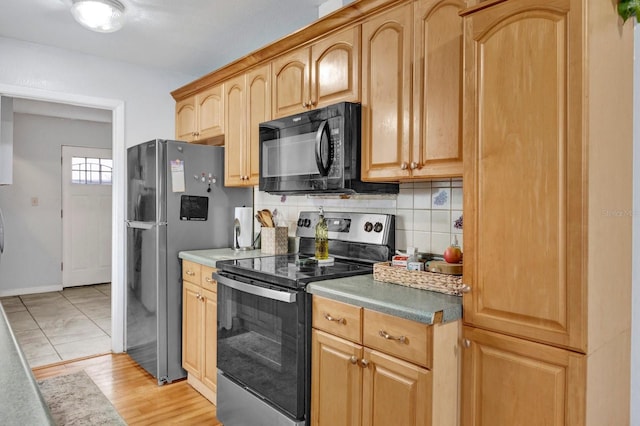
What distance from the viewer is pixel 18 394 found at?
626 mm

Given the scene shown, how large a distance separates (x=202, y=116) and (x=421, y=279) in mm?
2342

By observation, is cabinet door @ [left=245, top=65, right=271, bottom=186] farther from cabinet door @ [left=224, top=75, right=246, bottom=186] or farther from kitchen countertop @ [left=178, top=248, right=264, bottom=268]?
kitchen countertop @ [left=178, top=248, right=264, bottom=268]

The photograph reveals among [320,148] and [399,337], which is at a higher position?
[320,148]

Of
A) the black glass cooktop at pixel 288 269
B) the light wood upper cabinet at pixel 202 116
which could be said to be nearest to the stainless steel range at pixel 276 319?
the black glass cooktop at pixel 288 269

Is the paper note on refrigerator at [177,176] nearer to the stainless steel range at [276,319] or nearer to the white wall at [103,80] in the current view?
the stainless steel range at [276,319]

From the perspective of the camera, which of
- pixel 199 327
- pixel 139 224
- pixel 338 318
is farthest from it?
pixel 139 224

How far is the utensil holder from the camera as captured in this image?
295 cm

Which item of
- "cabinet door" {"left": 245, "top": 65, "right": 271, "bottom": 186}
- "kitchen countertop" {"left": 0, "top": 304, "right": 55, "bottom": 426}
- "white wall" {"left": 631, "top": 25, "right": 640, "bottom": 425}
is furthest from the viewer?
"cabinet door" {"left": 245, "top": 65, "right": 271, "bottom": 186}

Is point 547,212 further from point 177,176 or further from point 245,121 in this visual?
point 177,176

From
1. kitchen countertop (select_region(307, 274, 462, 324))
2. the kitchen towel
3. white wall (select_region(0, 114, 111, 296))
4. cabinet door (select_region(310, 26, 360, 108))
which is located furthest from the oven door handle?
white wall (select_region(0, 114, 111, 296))

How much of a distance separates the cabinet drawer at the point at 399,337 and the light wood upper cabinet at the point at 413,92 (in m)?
0.64

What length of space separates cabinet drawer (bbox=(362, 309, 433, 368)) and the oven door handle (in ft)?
1.36

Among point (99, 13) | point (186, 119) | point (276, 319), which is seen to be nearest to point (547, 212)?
point (276, 319)

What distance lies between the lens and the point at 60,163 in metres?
5.93
